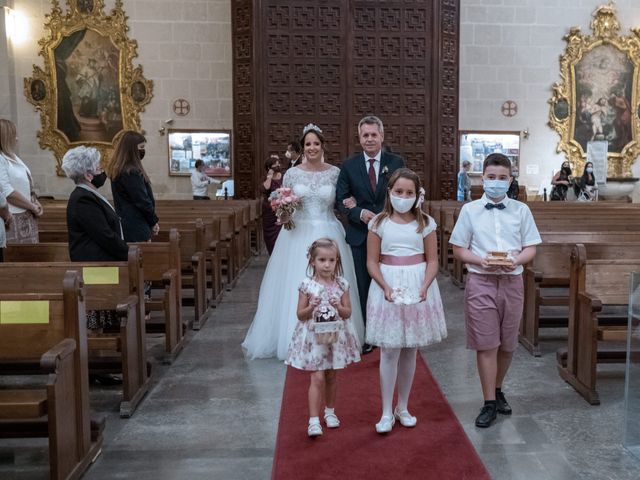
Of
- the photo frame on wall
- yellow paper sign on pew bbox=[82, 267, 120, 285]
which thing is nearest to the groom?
yellow paper sign on pew bbox=[82, 267, 120, 285]

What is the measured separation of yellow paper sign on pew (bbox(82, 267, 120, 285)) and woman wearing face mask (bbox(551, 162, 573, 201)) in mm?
13846

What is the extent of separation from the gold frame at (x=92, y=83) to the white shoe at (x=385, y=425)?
14.3 meters

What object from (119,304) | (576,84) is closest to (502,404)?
(119,304)

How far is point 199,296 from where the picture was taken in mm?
6770

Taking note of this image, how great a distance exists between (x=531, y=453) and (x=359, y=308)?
2179mm

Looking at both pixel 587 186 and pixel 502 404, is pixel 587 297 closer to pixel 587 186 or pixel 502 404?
pixel 502 404

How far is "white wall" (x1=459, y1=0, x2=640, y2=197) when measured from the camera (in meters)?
17.4

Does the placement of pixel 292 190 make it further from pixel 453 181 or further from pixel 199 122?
pixel 199 122

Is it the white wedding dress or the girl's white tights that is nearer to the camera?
the girl's white tights

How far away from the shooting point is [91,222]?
4.75m

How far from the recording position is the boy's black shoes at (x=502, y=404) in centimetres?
430

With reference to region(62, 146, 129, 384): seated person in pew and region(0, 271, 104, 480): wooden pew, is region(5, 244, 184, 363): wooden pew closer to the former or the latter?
region(62, 146, 129, 384): seated person in pew

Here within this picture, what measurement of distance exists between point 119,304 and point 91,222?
0.74 metres

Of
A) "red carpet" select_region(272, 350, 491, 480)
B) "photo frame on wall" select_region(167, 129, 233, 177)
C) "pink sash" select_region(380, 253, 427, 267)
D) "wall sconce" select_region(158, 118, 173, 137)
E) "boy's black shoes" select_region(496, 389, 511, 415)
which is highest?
"wall sconce" select_region(158, 118, 173, 137)
